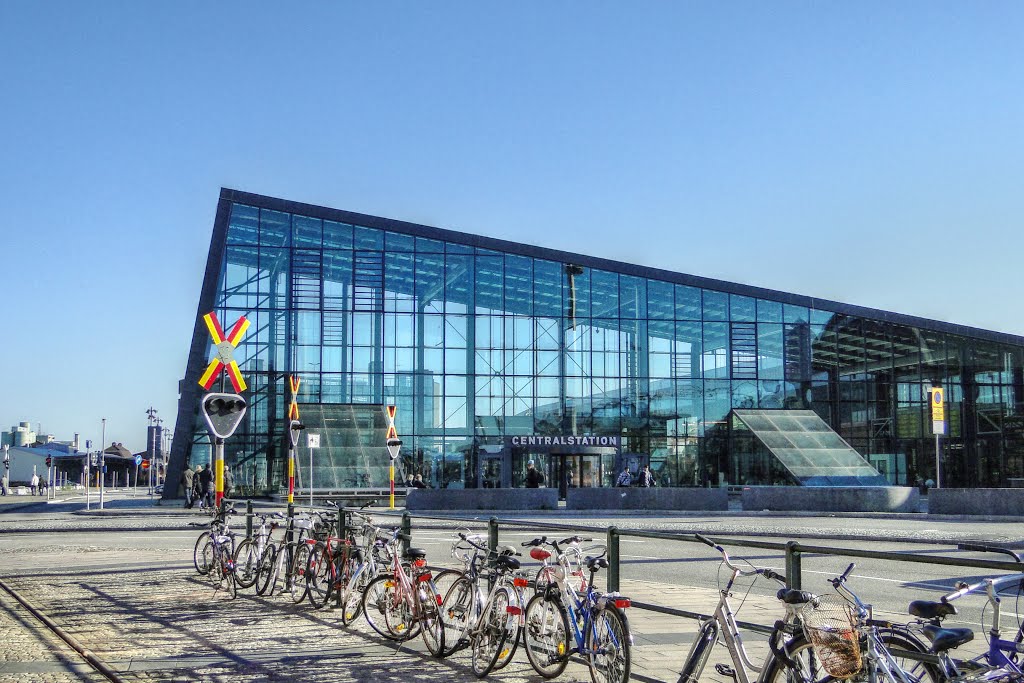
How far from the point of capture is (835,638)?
18.7 feet

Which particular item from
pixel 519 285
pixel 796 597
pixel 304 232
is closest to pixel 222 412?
pixel 796 597

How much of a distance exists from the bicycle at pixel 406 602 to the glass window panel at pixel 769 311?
131 ft

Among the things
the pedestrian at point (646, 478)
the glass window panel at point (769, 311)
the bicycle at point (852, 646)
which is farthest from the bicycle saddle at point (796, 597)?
the glass window panel at point (769, 311)

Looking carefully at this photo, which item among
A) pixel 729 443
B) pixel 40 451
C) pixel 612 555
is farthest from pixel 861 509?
pixel 40 451

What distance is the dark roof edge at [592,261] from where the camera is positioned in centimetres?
4478

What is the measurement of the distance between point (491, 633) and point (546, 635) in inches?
23.6

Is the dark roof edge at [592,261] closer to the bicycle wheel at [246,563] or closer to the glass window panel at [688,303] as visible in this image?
the glass window panel at [688,303]

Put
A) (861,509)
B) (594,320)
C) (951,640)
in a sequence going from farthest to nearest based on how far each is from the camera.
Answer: (594,320) → (861,509) → (951,640)

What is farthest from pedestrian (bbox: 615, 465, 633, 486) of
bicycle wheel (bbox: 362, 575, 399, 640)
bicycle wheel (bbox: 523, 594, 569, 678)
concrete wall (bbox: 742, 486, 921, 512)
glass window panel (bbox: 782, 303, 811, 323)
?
bicycle wheel (bbox: 523, 594, 569, 678)

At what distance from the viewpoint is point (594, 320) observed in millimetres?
47562

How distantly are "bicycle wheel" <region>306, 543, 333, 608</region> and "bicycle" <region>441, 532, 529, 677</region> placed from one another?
3176 mm

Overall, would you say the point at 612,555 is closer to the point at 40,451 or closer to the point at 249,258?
the point at 249,258

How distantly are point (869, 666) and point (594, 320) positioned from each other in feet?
138

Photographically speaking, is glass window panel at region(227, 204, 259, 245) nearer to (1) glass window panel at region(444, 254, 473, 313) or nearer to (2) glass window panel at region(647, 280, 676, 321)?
(1) glass window panel at region(444, 254, 473, 313)
